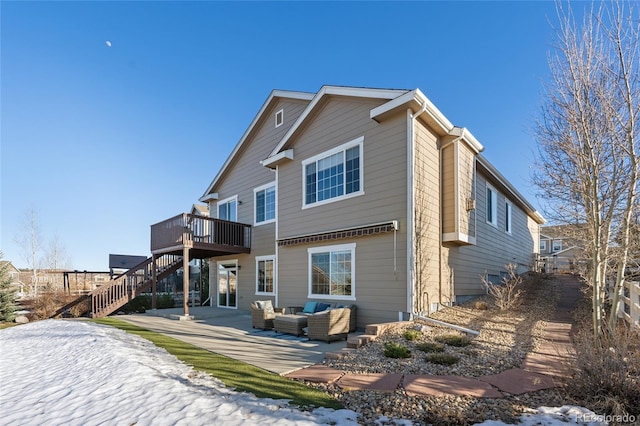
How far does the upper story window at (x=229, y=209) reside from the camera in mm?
16695

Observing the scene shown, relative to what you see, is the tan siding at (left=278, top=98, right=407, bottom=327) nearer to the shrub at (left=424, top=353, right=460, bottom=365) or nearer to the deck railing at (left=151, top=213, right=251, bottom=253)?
the shrub at (left=424, top=353, right=460, bottom=365)

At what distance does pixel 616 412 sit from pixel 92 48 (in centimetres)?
1758

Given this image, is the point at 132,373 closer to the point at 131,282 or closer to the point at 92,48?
the point at 131,282

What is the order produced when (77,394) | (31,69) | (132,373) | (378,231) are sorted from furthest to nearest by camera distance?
(31,69), (378,231), (132,373), (77,394)

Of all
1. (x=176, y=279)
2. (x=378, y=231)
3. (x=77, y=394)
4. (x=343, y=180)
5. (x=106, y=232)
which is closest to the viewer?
(x=77, y=394)

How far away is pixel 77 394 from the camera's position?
5039 millimetres

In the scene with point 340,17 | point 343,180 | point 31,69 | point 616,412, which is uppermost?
point 340,17

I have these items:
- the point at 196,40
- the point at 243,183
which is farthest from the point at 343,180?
the point at 196,40

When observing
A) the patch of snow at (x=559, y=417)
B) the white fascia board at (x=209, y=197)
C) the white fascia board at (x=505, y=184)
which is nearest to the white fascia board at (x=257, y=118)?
the white fascia board at (x=209, y=197)

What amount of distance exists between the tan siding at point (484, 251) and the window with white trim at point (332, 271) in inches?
124

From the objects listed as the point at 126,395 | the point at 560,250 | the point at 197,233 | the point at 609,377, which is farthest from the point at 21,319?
the point at 560,250

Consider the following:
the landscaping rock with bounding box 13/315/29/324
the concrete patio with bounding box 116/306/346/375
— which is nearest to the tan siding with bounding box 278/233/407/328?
the concrete patio with bounding box 116/306/346/375

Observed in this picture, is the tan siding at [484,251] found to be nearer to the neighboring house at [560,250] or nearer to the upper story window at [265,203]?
the neighboring house at [560,250]

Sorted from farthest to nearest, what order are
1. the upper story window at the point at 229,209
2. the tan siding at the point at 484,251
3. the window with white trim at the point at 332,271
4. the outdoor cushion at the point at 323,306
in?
the upper story window at the point at 229,209, the tan siding at the point at 484,251, the outdoor cushion at the point at 323,306, the window with white trim at the point at 332,271
